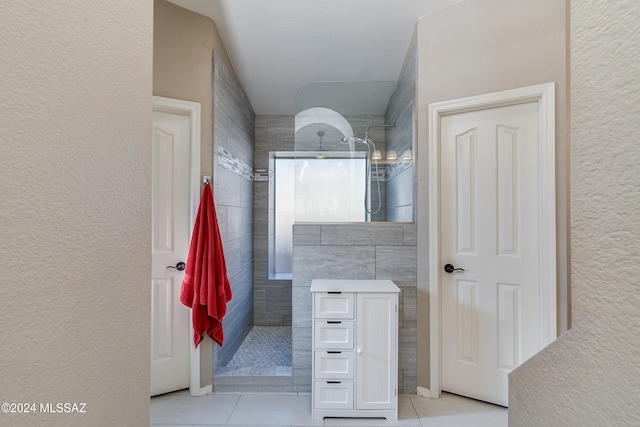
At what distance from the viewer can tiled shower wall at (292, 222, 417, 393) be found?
7.55 ft

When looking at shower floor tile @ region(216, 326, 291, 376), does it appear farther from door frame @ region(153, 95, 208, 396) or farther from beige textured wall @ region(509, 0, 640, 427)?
beige textured wall @ region(509, 0, 640, 427)

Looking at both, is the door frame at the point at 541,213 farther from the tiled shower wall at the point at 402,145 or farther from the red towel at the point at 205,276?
the red towel at the point at 205,276

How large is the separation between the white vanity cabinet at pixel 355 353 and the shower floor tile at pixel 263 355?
0.55m

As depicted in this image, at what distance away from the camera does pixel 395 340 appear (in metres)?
1.96

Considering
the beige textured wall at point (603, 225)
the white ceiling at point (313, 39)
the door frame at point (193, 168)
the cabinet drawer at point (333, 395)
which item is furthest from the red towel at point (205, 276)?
the beige textured wall at point (603, 225)

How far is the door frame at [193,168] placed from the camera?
2.20 meters

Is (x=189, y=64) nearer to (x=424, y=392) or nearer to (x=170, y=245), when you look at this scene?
(x=170, y=245)

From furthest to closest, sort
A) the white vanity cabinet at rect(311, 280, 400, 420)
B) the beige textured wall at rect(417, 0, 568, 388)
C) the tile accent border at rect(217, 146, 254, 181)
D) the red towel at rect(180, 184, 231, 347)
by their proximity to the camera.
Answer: the tile accent border at rect(217, 146, 254, 181)
the red towel at rect(180, 184, 231, 347)
the white vanity cabinet at rect(311, 280, 400, 420)
the beige textured wall at rect(417, 0, 568, 388)

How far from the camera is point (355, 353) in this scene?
195 cm

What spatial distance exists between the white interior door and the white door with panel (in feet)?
6.31

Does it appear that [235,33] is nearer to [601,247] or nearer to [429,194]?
[429,194]

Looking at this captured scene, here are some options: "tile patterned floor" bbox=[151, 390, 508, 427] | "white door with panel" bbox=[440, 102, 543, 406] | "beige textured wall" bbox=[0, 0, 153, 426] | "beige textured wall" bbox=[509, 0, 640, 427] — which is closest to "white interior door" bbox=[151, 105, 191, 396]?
"tile patterned floor" bbox=[151, 390, 508, 427]

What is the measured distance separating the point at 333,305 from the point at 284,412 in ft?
2.66

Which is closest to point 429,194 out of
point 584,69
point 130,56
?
point 584,69
